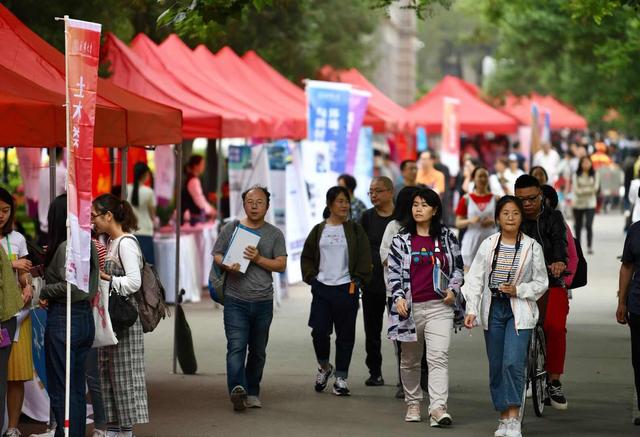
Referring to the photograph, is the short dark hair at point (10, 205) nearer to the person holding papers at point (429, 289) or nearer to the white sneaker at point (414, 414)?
the person holding papers at point (429, 289)

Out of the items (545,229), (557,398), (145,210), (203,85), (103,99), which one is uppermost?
(203,85)

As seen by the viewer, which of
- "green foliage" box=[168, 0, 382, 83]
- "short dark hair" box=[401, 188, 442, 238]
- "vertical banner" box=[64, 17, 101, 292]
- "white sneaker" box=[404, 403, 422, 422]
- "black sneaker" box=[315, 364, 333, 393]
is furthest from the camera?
"green foliage" box=[168, 0, 382, 83]

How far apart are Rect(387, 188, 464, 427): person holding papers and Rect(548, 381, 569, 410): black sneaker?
4.33ft

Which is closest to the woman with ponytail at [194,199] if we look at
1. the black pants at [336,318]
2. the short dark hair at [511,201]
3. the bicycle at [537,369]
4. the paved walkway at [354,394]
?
the paved walkway at [354,394]

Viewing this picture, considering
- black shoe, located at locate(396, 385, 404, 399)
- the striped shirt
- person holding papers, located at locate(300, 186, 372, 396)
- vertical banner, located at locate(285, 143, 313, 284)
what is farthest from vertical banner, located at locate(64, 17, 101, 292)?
vertical banner, located at locate(285, 143, 313, 284)

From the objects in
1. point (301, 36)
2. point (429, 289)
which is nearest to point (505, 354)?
point (429, 289)

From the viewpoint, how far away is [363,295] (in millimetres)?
12273

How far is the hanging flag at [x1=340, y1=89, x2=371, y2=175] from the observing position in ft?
75.7

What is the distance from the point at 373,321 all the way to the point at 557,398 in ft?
5.80

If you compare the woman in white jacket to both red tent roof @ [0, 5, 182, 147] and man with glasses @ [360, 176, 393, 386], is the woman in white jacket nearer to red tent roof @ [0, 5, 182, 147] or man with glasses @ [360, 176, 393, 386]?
man with glasses @ [360, 176, 393, 386]

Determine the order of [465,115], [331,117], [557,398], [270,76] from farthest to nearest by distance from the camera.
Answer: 1. [465,115]
2. [270,76]
3. [331,117]
4. [557,398]

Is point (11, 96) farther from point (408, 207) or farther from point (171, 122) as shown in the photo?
point (408, 207)

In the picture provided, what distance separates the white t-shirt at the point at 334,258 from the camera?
1171cm

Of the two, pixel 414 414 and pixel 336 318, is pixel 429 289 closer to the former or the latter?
pixel 414 414
